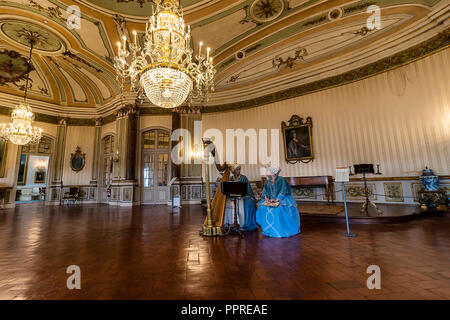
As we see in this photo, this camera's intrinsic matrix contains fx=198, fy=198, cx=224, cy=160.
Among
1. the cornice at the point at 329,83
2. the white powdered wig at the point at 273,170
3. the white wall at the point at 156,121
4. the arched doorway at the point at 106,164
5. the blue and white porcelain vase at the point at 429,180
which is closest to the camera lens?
the white powdered wig at the point at 273,170

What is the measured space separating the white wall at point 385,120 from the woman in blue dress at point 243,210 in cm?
436

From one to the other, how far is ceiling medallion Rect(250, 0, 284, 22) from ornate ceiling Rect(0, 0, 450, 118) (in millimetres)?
30

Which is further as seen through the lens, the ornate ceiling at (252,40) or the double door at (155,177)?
the double door at (155,177)

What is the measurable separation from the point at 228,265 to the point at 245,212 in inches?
64.0

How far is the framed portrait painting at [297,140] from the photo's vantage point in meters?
7.23

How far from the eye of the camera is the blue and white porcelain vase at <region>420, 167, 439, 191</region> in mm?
4703

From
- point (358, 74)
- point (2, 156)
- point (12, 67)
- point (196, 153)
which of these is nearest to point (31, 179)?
point (2, 156)

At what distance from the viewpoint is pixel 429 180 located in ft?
15.6

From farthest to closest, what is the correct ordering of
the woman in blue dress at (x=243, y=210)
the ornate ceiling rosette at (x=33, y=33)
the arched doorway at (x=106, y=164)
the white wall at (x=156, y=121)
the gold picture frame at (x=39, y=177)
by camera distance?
the gold picture frame at (x=39, y=177)
the arched doorway at (x=106, y=164)
the white wall at (x=156, y=121)
the ornate ceiling rosette at (x=33, y=33)
the woman in blue dress at (x=243, y=210)

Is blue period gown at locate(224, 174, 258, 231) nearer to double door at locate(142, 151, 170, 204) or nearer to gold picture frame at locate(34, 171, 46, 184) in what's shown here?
double door at locate(142, 151, 170, 204)

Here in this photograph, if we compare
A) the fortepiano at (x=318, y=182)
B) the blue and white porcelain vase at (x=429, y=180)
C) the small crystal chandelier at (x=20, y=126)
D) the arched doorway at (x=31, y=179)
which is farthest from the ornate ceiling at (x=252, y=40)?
the arched doorway at (x=31, y=179)

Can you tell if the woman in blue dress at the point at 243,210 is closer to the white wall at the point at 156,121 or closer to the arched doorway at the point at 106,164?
the white wall at the point at 156,121

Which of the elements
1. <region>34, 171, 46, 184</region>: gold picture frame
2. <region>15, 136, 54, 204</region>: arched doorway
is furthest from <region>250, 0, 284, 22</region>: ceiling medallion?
<region>34, 171, 46, 184</region>: gold picture frame

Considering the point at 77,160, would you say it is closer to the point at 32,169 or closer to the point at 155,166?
the point at 155,166
